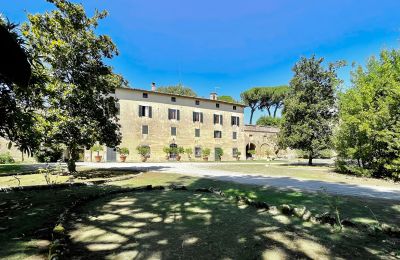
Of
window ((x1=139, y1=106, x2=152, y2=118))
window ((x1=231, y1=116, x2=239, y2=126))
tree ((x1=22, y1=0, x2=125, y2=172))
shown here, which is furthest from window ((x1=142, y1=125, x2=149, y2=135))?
tree ((x1=22, y1=0, x2=125, y2=172))

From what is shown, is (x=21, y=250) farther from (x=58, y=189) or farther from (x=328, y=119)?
(x=328, y=119)

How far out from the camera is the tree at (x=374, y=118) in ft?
40.9

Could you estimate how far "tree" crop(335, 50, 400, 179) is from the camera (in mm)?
12477

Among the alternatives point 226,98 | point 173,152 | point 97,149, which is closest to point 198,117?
point 173,152

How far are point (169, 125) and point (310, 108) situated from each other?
19.5m

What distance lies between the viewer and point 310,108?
24.7 meters

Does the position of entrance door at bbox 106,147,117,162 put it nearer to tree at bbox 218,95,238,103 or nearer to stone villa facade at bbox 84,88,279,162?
stone villa facade at bbox 84,88,279,162

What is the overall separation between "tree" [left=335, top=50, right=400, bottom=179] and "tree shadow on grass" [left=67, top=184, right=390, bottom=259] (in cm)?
995

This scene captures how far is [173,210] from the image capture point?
6188 mm

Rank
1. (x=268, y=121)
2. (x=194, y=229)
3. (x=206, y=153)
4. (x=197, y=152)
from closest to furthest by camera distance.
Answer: (x=194, y=229) → (x=206, y=153) → (x=197, y=152) → (x=268, y=121)

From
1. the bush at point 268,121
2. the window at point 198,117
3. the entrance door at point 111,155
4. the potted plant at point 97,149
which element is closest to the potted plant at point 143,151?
the entrance door at point 111,155

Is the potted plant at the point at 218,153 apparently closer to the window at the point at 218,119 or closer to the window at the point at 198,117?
the window at the point at 218,119

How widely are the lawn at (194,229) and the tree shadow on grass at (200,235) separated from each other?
0.01m

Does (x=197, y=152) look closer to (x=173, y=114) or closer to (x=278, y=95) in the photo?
(x=173, y=114)
